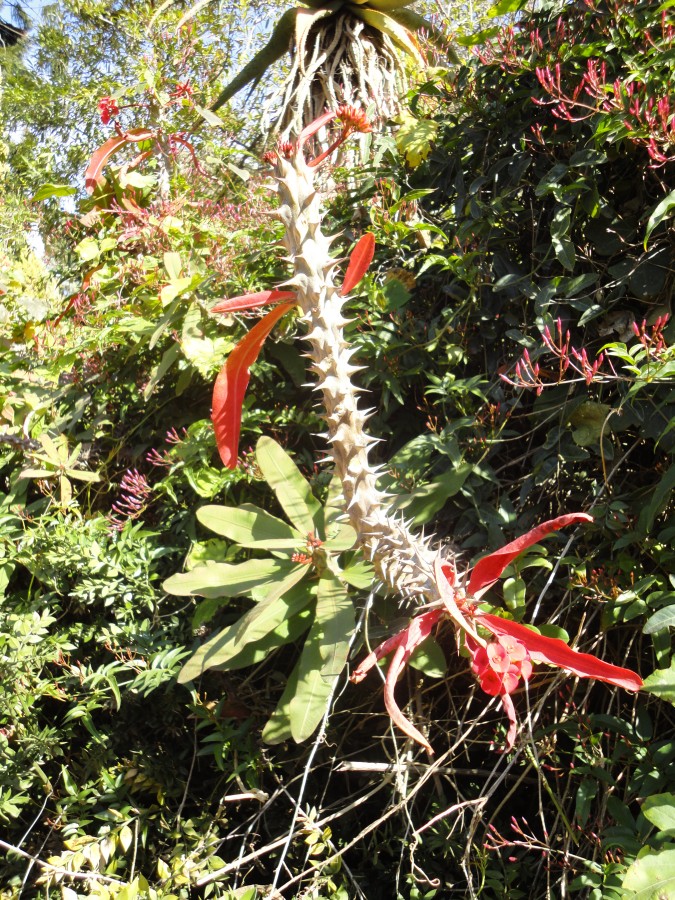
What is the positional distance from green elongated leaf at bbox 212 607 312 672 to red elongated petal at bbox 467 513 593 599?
410 millimetres

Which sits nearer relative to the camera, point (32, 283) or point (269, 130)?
point (32, 283)

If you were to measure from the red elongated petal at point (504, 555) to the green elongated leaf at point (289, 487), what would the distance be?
16.4 inches

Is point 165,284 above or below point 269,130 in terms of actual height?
below

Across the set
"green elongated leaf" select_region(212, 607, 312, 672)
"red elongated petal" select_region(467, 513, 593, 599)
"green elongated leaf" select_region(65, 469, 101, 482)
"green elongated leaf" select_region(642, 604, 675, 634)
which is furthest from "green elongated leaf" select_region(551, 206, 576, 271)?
"green elongated leaf" select_region(65, 469, 101, 482)

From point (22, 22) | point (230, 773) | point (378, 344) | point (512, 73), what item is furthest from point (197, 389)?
point (22, 22)

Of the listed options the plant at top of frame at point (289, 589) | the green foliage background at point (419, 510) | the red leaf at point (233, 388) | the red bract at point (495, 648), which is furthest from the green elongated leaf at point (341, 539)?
the red leaf at point (233, 388)

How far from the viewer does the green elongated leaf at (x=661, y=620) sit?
123 cm

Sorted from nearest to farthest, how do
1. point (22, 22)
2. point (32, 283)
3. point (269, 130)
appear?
point (32, 283), point (269, 130), point (22, 22)

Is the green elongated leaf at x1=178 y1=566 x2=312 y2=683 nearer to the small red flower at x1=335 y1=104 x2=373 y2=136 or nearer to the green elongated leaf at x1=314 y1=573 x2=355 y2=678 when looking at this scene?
the green elongated leaf at x1=314 y1=573 x2=355 y2=678

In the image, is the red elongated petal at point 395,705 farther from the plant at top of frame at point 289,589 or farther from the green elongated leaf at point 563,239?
the green elongated leaf at point 563,239

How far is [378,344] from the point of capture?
5.72 ft

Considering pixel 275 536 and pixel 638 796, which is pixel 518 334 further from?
pixel 638 796

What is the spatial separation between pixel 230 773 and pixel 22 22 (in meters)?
18.2

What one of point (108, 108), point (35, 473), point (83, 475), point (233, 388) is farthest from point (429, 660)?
point (108, 108)
